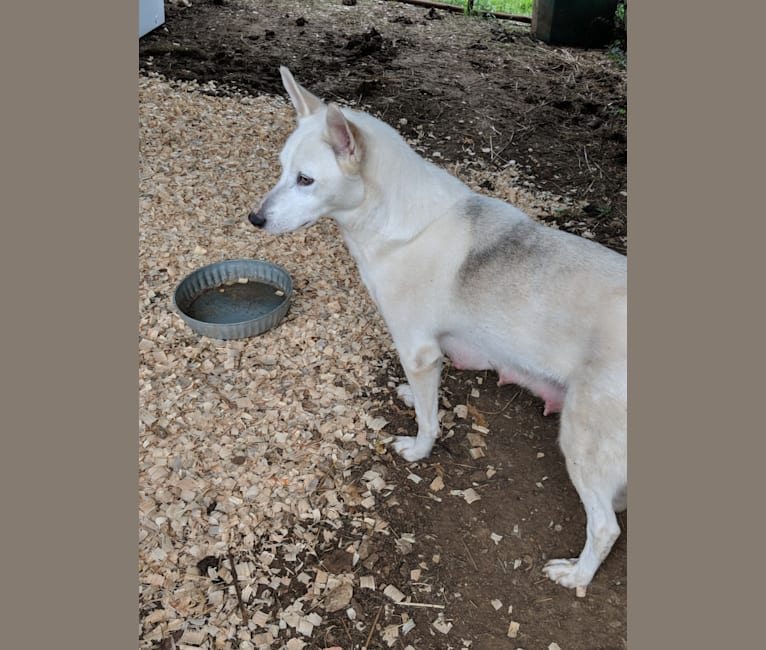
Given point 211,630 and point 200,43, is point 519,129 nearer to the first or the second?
point 200,43

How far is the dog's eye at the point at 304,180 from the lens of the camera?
2.71 metres

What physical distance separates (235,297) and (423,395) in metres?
1.72

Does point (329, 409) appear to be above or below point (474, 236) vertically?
below

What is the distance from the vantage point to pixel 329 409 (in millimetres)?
3562

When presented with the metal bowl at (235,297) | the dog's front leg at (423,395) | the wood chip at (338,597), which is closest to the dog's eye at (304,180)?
the dog's front leg at (423,395)

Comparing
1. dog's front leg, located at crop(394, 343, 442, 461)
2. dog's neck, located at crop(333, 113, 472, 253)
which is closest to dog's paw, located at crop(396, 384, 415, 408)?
dog's front leg, located at crop(394, 343, 442, 461)

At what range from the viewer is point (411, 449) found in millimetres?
3303

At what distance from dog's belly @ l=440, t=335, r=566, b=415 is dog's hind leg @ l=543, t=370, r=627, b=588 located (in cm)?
22

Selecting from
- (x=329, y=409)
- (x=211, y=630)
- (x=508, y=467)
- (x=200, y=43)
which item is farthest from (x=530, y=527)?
(x=200, y=43)

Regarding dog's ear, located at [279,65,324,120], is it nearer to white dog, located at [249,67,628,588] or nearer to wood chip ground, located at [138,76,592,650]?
white dog, located at [249,67,628,588]

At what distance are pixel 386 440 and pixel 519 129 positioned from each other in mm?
4187

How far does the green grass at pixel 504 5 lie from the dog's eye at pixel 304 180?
8.01 metres

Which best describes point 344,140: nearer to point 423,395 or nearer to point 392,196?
point 392,196

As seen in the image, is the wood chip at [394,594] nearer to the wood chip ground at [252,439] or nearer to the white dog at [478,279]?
the wood chip ground at [252,439]
